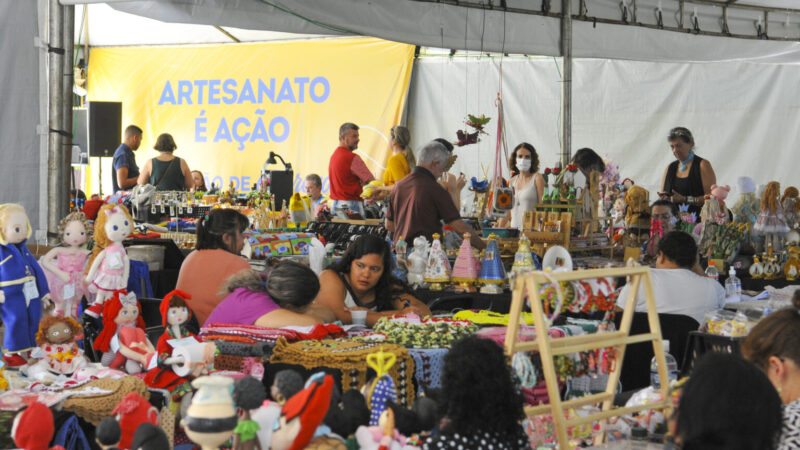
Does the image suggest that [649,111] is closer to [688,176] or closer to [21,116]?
[688,176]

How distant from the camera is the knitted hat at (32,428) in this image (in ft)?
7.63

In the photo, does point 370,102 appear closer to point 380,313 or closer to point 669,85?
point 669,85

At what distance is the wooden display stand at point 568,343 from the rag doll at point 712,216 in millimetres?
3285

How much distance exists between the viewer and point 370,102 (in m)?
11.3

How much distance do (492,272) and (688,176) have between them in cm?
268

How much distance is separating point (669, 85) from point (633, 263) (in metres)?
8.08

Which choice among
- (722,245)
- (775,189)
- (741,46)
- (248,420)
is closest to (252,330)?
(248,420)

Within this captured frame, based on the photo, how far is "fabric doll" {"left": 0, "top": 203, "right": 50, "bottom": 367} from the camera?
13.8ft

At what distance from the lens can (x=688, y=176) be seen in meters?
6.88

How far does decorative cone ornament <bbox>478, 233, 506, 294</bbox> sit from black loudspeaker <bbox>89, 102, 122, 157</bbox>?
5.98 metres

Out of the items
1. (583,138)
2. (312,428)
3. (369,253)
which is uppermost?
(583,138)

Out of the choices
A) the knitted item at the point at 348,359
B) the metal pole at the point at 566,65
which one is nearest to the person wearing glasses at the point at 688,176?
the metal pole at the point at 566,65

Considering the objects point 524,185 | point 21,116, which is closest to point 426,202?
point 524,185

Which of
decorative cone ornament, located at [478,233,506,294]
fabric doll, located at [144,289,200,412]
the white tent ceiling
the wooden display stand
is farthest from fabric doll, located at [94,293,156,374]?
the white tent ceiling
